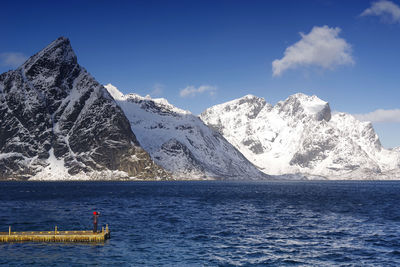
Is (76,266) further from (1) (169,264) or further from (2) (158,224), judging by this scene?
(2) (158,224)

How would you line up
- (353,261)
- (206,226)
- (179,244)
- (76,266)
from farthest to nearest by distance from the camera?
(206,226) < (179,244) < (353,261) < (76,266)

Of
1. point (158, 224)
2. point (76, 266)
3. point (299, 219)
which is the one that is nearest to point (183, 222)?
point (158, 224)

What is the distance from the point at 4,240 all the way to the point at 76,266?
795 inches

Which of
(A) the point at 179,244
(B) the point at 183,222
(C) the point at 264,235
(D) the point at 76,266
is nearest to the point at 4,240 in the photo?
(D) the point at 76,266

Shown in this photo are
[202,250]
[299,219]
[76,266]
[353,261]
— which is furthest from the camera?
[299,219]

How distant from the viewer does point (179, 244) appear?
2480 inches

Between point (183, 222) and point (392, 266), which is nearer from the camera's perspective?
point (392, 266)

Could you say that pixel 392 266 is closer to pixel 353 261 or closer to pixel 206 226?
pixel 353 261

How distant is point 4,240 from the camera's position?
212ft

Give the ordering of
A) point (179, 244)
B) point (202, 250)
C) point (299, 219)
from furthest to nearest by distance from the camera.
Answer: point (299, 219)
point (179, 244)
point (202, 250)

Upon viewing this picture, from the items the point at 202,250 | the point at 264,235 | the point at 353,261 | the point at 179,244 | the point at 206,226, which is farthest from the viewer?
the point at 206,226

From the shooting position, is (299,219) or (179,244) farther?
(299,219)

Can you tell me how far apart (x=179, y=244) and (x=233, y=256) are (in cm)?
1010

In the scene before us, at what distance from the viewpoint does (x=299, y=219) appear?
93.9m
